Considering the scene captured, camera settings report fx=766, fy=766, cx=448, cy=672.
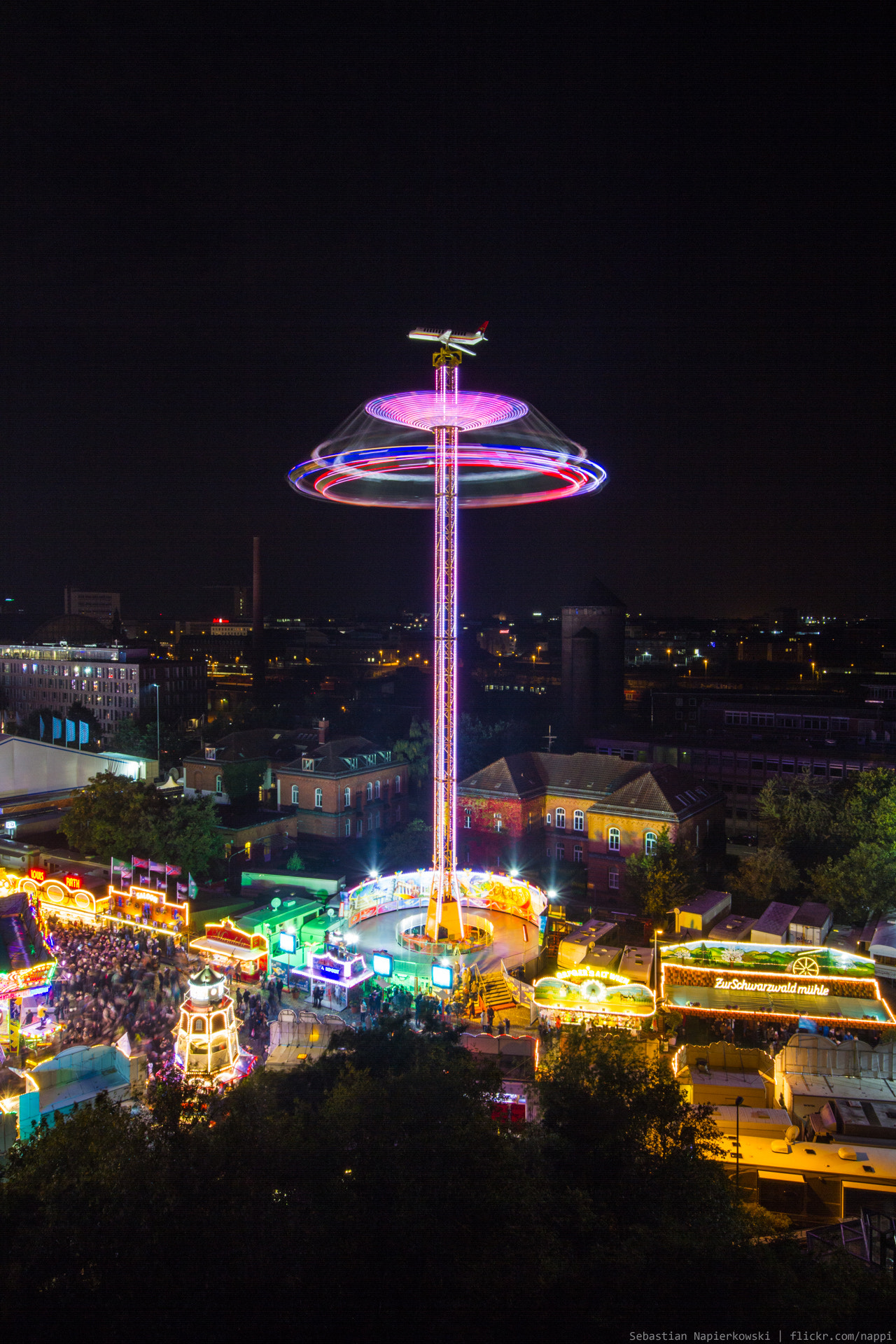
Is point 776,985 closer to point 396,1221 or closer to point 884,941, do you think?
point 884,941

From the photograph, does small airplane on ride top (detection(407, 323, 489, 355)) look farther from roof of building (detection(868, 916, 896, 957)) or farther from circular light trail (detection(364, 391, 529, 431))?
roof of building (detection(868, 916, 896, 957))

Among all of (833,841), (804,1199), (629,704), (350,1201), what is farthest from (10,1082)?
(629,704)

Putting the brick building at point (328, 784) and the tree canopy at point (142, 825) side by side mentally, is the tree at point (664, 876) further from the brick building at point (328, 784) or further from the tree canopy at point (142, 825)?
the tree canopy at point (142, 825)

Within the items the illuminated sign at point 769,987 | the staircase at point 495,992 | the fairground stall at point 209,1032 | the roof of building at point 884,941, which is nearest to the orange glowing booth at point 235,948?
the fairground stall at point 209,1032

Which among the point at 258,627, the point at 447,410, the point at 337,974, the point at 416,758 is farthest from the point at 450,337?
the point at 258,627

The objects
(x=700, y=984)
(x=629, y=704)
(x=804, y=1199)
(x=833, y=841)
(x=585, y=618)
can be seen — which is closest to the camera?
(x=804, y=1199)

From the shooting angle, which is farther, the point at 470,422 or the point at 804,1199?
the point at 470,422

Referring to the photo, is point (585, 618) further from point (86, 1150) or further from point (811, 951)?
point (86, 1150)
